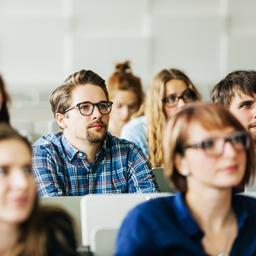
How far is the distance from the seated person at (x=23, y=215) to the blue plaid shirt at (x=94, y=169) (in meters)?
1.31

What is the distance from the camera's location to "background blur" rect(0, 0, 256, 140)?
352 inches

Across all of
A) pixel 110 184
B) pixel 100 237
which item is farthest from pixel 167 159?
pixel 110 184

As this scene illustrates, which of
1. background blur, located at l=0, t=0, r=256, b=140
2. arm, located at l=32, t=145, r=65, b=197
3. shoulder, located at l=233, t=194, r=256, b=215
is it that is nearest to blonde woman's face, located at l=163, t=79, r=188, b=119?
arm, located at l=32, t=145, r=65, b=197

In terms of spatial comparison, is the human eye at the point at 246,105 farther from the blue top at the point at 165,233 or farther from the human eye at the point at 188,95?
the blue top at the point at 165,233

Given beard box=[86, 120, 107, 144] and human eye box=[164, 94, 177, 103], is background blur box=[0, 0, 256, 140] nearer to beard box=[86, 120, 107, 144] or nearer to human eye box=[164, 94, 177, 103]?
human eye box=[164, 94, 177, 103]

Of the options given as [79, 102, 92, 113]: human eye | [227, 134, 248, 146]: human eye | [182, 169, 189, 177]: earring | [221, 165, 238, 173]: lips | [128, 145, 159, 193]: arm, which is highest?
[79, 102, 92, 113]: human eye

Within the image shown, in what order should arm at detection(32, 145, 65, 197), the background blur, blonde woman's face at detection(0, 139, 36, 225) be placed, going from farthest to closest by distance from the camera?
1. the background blur
2. arm at detection(32, 145, 65, 197)
3. blonde woman's face at detection(0, 139, 36, 225)

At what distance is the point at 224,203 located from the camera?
94.1 inches

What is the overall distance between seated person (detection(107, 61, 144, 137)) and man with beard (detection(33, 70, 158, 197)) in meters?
1.66

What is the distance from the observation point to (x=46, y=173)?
11.3 ft

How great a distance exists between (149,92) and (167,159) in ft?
7.50

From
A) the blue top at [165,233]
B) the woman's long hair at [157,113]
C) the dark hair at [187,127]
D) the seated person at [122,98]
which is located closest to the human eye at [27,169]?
the blue top at [165,233]

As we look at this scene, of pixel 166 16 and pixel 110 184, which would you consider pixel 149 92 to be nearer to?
pixel 110 184

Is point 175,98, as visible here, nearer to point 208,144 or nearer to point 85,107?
point 85,107
